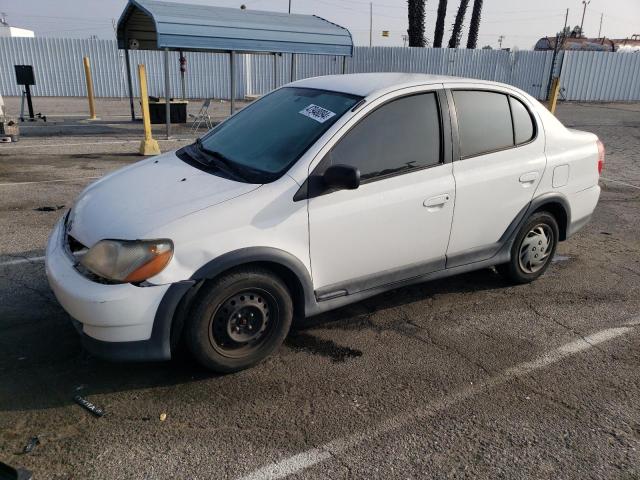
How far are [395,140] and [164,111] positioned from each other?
1383 centimetres

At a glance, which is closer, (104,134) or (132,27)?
(104,134)

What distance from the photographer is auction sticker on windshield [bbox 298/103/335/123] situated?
3.60 metres

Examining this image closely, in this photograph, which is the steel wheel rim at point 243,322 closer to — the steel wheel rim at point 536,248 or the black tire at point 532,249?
the black tire at point 532,249

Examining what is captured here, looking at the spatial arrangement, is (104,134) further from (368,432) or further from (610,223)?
(368,432)

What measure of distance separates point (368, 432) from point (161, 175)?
2159mm

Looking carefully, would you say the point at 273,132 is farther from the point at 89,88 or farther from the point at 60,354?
the point at 89,88

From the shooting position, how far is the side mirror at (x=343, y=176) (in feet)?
10.4

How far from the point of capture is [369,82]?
3.93 metres

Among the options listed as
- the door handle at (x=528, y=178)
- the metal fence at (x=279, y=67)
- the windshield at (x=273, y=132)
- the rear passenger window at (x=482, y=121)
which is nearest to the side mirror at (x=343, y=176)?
the windshield at (x=273, y=132)

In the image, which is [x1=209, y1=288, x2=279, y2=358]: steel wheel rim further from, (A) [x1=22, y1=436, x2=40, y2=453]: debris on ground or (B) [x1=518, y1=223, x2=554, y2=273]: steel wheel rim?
(B) [x1=518, y1=223, x2=554, y2=273]: steel wheel rim

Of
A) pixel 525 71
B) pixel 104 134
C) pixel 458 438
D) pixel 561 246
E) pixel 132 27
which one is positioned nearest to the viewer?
pixel 458 438

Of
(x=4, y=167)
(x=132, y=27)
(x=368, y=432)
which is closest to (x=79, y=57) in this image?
(x=132, y=27)

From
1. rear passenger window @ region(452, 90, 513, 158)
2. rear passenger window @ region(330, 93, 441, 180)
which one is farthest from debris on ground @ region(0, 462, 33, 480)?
rear passenger window @ region(452, 90, 513, 158)

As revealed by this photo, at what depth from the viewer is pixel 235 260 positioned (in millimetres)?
3047
